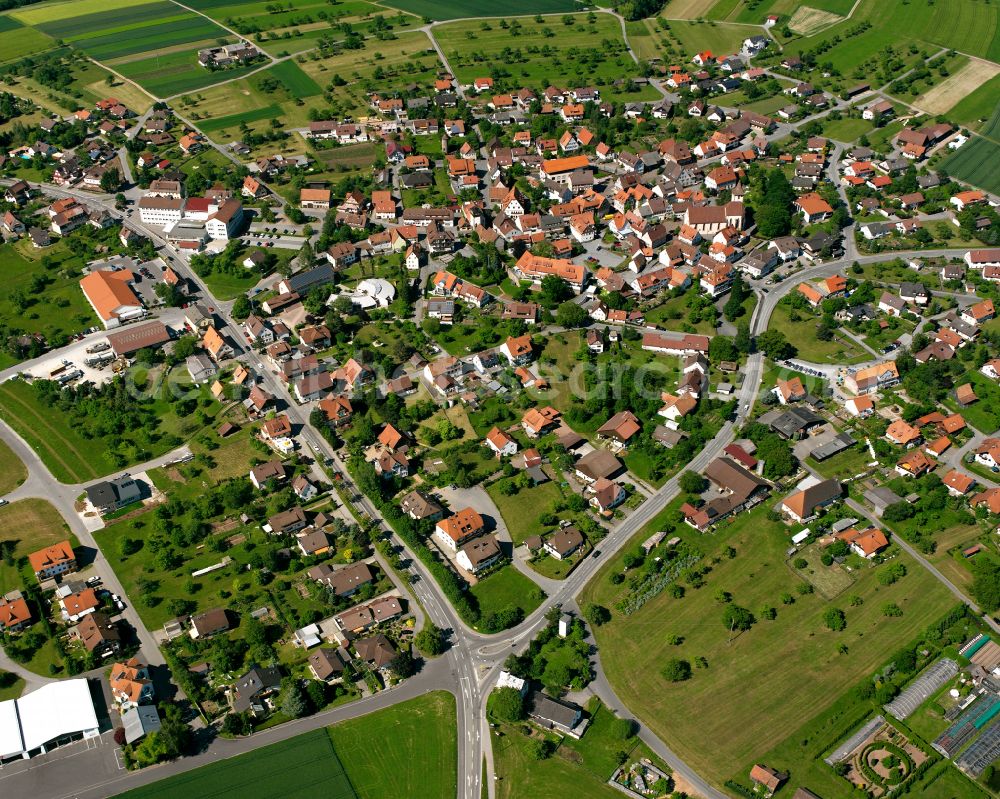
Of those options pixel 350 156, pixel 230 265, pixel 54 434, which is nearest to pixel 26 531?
pixel 54 434

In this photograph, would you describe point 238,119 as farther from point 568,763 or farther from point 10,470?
point 568,763

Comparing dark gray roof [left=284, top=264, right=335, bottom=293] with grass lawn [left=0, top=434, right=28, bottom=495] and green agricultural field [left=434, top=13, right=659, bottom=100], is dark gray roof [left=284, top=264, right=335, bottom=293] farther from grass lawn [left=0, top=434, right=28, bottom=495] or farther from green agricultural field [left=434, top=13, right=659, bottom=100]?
green agricultural field [left=434, top=13, right=659, bottom=100]

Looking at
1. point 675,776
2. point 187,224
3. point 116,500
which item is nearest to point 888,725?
point 675,776

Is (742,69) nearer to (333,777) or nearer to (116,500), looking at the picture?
(116,500)

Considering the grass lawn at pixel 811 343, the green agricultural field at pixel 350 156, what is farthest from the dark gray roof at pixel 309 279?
the grass lawn at pixel 811 343

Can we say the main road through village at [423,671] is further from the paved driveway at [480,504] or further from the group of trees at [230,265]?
the group of trees at [230,265]
